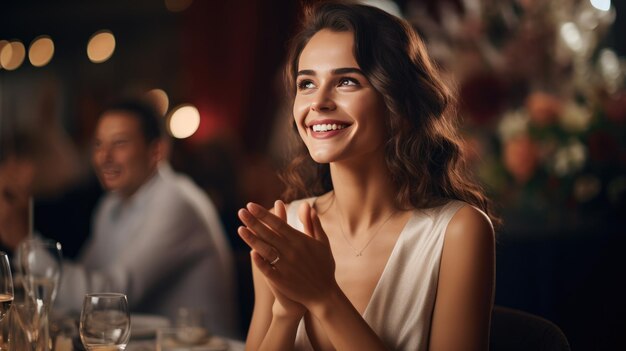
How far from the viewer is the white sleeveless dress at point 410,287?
5.75ft

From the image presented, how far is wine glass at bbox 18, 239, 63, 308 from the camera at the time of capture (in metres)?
1.83

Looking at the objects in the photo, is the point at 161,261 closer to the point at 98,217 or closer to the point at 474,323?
the point at 98,217

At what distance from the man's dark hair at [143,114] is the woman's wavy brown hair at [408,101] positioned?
1.56 m

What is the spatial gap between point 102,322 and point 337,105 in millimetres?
660

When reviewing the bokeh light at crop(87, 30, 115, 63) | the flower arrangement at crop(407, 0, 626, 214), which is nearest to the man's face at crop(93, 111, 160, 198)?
the flower arrangement at crop(407, 0, 626, 214)

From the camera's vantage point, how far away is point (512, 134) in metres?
3.88

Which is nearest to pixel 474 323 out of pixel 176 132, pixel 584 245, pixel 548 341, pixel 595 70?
pixel 548 341

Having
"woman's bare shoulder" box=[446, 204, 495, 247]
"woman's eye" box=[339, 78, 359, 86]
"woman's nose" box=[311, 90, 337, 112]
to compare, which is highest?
"woman's eye" box=[339, 78, 359, 86]

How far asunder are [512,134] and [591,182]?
44cm

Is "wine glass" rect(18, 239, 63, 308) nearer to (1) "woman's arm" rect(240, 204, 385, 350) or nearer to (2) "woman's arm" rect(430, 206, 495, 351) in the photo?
(1) "woman's arm" rect(240, 204, 385, 350)

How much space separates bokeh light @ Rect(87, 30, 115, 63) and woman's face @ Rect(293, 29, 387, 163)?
23.8 feet

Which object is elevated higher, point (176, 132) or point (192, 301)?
point (176, 132)

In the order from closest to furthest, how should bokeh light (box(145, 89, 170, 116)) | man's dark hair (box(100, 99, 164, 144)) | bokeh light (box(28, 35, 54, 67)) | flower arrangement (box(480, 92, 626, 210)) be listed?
man's dark hair (box(100, 99, 164, 144)), flower arrangement (box(480, 92, 626, 210)), bokeh light (box(145, 89, 170, 116)), bokeh light (box(28, 35, 54, 67))

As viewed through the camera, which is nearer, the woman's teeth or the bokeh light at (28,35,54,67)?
the woman's teeth
